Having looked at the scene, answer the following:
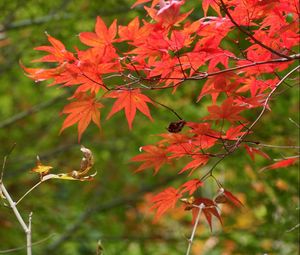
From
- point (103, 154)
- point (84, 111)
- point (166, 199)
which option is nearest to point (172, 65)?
point (84, 111)

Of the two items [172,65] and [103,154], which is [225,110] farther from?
[103,154]

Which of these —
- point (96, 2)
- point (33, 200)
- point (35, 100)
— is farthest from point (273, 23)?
point (35, 100)

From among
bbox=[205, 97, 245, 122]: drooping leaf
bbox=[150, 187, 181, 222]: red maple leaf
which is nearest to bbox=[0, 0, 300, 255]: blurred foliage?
bbox=[150, 187, 181, 222]: red maple leaf

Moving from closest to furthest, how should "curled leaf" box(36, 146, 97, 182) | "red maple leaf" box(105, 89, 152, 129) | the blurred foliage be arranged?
"curled leaf" box(36, 146, 97, 182), "red maple leaf" box(105, 89, 152, 129), the blurred foliage

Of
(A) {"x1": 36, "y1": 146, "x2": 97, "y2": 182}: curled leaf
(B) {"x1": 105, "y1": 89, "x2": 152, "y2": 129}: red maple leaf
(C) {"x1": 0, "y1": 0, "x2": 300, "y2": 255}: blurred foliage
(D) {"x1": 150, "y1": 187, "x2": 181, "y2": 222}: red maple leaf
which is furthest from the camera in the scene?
(C) {"x1": 0, "y1": 0, "x2": 300, "y2": 255}: blurred foliage

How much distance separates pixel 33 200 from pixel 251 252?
1425 mm

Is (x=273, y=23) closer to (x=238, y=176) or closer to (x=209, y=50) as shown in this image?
(x=209, y=50)

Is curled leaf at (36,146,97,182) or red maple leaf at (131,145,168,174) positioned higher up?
curled leaf at (36,146,97,182)

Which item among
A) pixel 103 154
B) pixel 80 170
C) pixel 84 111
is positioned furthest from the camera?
pixel 103 154

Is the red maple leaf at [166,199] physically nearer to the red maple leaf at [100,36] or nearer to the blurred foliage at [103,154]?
the red maple leaf at [100,36]

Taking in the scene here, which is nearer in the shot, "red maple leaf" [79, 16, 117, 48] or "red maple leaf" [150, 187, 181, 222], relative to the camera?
"red maple leaf" [79, 16, 117, 48]

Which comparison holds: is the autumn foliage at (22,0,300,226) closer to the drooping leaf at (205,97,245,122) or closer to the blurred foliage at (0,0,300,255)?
the drooping leaf at (205,97,245,122)

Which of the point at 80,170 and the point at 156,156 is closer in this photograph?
the point at 80,170

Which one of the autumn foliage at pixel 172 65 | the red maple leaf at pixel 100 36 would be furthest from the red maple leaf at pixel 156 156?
the red maple leaf at pixel 100 36
